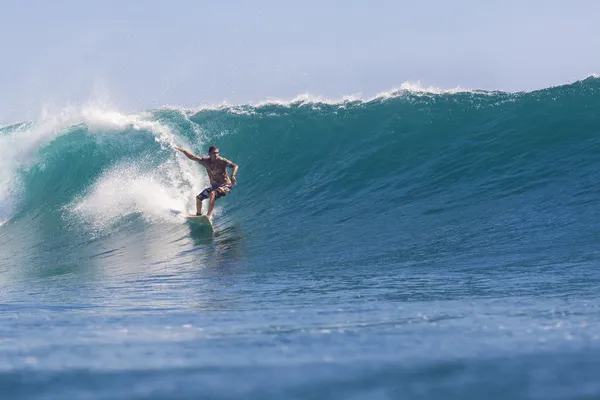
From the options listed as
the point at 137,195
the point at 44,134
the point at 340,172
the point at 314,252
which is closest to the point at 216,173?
the point at 137,195

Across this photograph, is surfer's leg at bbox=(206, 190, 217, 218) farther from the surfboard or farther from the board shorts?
the surfboard

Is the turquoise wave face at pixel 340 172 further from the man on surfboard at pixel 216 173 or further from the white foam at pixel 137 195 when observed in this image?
the man on surfboard at pixel 216 173

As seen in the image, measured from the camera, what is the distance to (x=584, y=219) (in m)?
9.95

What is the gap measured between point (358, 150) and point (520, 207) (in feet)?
18.9

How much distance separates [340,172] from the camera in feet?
50.3

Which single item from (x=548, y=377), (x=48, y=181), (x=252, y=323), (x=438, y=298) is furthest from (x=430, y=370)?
(x=48, y=181)

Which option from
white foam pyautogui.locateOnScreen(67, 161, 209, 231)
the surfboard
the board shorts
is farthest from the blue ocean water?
the board shorts

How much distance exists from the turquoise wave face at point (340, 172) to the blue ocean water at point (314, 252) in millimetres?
61

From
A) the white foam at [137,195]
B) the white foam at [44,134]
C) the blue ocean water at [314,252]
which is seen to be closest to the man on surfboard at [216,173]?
the blue ocean water at [314,252]

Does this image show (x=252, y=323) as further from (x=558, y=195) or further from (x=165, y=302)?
(x=558, y=195)

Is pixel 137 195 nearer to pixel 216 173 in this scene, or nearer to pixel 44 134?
pixel 216 173

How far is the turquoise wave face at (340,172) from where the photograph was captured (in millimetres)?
11031

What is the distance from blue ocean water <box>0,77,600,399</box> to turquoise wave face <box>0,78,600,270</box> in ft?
0.20

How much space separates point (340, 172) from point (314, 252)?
5.32 m
